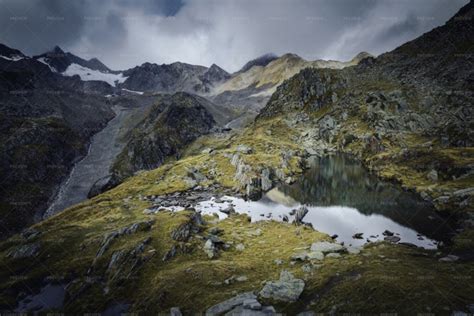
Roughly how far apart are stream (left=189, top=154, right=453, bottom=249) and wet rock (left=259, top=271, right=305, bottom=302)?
15.6 meters

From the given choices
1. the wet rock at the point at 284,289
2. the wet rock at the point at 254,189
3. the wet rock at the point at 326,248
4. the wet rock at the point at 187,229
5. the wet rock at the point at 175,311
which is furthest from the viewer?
the wet rock at the point at 254,189

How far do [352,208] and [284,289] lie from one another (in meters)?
33.1

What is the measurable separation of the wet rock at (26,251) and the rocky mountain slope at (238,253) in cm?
20

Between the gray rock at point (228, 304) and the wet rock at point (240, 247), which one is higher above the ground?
the gray rock at point (228, 304)

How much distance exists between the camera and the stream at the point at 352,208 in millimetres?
36062

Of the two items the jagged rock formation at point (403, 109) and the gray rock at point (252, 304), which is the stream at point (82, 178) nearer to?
the jagged rock formation at point (403, 109)

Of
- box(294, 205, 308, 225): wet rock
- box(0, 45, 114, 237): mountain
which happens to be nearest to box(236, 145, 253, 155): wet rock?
box(294, 205, 308, 225): wet rock

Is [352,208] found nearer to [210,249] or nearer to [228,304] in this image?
[210,249]

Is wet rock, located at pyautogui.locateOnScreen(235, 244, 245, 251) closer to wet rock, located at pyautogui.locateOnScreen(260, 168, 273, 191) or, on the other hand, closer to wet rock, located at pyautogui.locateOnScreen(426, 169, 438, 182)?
wet rock, located at pyautogui.locateOnScreen(260, 168, 273, 191)

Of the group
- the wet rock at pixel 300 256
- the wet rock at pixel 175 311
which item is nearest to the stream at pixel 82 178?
the wet rock at pixel 175 311

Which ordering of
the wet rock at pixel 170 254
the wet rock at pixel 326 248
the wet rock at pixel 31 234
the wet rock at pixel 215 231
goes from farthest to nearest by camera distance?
1. the wet rock at pixel 31 234
2. the wet rock at pixel 215 231
3. the wet rock at pixel 170 254
4. the wet rock at pixel 326 248

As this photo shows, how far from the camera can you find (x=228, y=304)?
798 inches

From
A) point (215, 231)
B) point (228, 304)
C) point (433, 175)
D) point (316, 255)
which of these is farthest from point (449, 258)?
point (433, 175)

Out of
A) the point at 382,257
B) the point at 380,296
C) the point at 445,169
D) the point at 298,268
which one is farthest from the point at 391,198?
the point at 380,296
